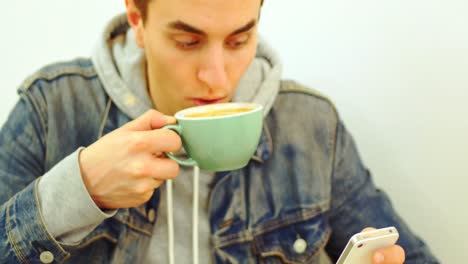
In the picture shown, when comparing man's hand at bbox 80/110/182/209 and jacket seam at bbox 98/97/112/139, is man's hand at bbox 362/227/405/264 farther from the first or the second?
jacket seam at bbox 98/97/112/139

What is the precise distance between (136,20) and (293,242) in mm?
567

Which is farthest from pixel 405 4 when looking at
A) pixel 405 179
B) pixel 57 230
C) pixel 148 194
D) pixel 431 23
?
pixel 57 230

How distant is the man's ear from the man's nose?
0.18 meters

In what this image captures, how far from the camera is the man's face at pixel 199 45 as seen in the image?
0.81 m

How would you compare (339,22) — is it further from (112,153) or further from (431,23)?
(112,153)

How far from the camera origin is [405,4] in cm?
106

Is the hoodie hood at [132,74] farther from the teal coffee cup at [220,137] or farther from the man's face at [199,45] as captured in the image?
the teal coffee cup at [220,137]

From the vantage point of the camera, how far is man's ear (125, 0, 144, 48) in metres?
0.95

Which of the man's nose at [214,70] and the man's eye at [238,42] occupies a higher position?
the man's eye at [238,42]

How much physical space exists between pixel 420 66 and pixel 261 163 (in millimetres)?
412

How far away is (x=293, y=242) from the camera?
1027 mm

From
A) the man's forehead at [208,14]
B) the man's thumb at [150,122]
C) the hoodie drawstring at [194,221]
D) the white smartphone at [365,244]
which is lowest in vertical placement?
the hoodie drawstring at [194,221]

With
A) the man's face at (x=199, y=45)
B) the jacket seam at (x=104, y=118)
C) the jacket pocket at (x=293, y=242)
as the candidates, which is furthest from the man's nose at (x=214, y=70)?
the jacket pocket at (x=293, y=242)

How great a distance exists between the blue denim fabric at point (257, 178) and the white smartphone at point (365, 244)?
0.96 ft
